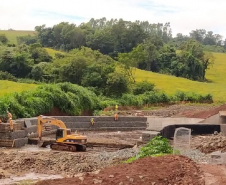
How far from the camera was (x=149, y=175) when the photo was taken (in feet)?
33.8

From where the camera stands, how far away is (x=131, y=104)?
4628 centimetres

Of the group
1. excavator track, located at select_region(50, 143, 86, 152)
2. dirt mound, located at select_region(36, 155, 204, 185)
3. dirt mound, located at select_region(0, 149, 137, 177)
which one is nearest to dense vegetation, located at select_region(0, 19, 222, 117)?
excavator track, located at select_region(50, 143, 86, 152)

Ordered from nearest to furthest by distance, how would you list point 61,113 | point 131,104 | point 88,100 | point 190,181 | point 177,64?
point 190,181 < point 61,113 < point 88,100 < point 131,104 < point 177,64

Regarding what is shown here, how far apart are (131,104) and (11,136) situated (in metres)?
23.9

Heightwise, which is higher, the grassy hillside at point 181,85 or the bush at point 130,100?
the grassy hillside at point 181,85

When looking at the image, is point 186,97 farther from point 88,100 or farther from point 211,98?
point 88,100

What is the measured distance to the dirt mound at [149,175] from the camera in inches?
397

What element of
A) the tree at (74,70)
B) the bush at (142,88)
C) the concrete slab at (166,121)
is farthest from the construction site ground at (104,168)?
the bush at (142,88)

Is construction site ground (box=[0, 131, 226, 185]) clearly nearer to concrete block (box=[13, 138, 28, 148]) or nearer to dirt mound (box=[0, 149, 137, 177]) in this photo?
dirt mound (box=[0, 149, 137, 177])

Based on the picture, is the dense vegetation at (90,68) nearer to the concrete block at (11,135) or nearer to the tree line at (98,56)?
the tree line at (98,56)

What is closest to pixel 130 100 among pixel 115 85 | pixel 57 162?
pixel 115 85

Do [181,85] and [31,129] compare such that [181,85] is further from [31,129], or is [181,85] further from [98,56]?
[31,129]

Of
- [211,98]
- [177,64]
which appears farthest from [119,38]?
[211,98]

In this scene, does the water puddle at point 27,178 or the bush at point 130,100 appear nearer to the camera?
the water puddle at point 27,178
